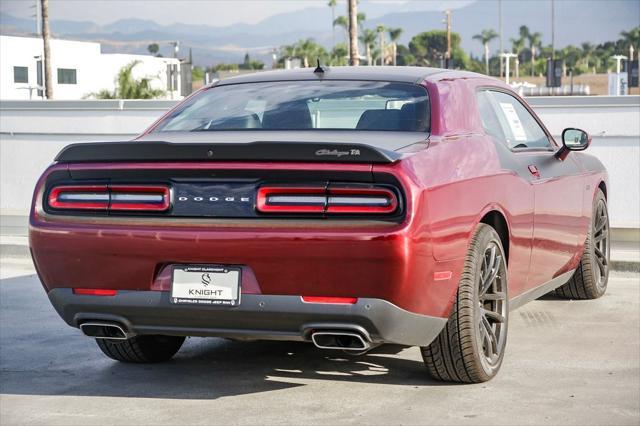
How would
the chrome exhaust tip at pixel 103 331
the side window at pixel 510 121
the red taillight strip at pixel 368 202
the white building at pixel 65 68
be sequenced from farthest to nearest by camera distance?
the white building at pixel 65 68 → the side window at pixel 510 121 → the chrome exhaust tip at pixel 103 331 → the red taillight strip at pixel 368 202

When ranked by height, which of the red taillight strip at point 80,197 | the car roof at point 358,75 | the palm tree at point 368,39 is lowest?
the red taillight strip at point 80,197

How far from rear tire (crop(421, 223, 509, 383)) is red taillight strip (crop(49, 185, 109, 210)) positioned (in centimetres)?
165

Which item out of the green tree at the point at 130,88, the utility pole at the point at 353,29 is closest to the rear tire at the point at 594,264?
the utility pole at the point at 353,29

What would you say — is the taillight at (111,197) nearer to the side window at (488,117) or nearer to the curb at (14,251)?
the side window at (488,117)

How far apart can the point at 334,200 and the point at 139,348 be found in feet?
6.18

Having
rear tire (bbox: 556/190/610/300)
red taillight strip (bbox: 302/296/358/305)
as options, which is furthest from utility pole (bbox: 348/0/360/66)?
red taillight strip (bbox: 302/296/358/305)

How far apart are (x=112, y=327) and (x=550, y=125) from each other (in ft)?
34.2

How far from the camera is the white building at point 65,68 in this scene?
8856 centimetres

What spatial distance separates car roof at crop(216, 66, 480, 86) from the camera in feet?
21.4

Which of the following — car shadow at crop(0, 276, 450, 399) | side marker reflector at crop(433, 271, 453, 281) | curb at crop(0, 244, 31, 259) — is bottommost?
curb at crop(0, 244, 31, 259)

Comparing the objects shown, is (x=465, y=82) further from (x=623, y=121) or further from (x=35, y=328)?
(x=623, y=121)

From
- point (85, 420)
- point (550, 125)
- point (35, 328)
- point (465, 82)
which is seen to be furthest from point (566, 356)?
point (550, 125)

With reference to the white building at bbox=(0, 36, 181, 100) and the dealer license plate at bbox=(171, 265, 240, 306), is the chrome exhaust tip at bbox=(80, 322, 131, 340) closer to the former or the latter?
the dealer license plate at bbox=(171, 265, 240, 306)

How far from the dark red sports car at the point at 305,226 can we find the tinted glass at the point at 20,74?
86695 mm
